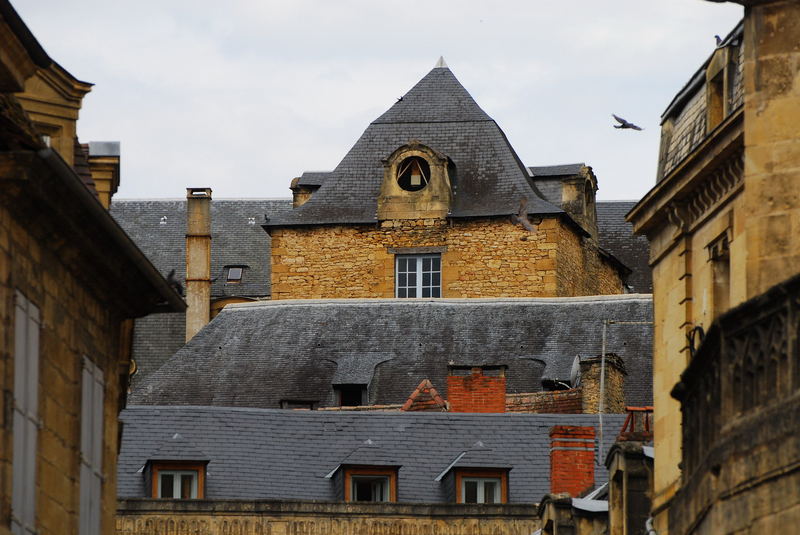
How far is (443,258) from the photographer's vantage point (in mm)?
53562

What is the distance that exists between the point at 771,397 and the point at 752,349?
0.36 meters

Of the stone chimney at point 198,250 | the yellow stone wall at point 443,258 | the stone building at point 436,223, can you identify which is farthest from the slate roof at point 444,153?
the stone chimney at point 198,250

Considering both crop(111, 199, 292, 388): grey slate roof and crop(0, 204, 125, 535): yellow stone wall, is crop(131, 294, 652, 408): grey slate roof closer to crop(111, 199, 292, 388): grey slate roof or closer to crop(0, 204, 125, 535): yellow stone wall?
crop(111, 199, 292, 388): grey slate roof

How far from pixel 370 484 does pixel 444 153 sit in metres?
21.5

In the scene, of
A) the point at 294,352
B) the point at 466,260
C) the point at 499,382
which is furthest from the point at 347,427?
the point at 466,260

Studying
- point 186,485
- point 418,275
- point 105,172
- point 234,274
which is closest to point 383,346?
point 418,275

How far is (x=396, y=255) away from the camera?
5378 cm

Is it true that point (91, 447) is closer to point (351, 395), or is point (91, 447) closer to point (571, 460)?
point (571, 460)

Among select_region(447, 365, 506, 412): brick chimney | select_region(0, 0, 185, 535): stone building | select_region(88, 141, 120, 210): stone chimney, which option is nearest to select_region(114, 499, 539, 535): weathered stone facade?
select_region(447, 365, 506, 412): brick chimney

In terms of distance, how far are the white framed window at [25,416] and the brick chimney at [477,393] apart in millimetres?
25306

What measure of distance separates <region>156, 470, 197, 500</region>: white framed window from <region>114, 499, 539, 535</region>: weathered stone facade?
0.44 m

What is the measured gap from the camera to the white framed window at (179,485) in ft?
112

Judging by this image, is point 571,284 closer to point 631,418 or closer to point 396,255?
point 396,255

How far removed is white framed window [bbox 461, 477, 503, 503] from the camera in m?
34.2
